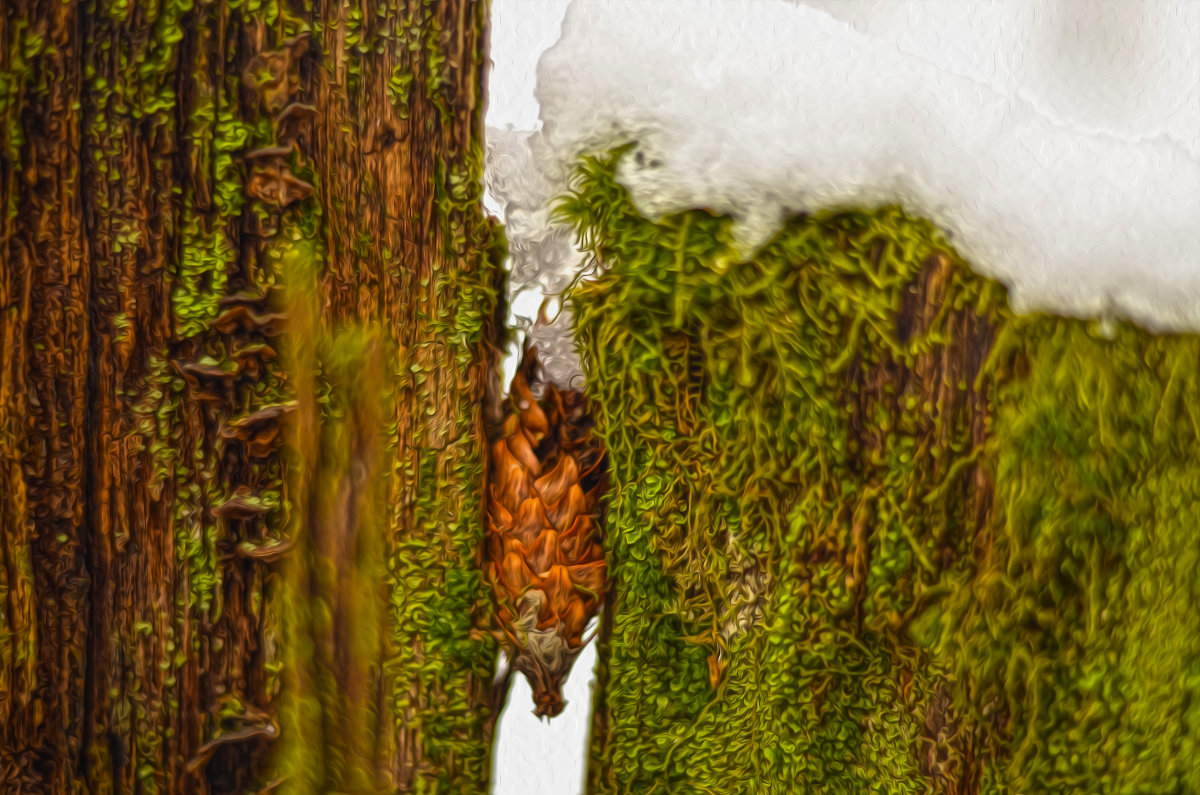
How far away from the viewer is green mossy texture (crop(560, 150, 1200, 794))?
23.1 inches

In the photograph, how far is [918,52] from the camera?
24.0 inches

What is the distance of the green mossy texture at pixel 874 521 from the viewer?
59 cm

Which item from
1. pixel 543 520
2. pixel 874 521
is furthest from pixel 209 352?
pixel 874 521

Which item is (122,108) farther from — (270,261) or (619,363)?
(619,363)


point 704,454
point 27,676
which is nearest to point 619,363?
point 704,454

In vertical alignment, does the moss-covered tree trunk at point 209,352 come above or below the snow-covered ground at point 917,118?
below

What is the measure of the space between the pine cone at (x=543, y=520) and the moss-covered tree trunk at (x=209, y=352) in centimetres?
3

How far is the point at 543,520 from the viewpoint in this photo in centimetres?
67

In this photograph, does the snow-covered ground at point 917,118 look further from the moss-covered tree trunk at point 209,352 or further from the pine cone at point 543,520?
the pine cone at point 543,520

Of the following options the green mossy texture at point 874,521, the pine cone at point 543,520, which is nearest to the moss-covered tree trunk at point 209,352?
the pine cone at point 543,520

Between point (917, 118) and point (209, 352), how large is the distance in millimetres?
642

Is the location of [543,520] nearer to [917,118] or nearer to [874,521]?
[874,521]

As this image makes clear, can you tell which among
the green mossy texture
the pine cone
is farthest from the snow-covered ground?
the pine cone

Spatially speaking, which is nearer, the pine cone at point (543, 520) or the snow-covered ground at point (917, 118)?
the snow-covered ground at point (917, 118)
